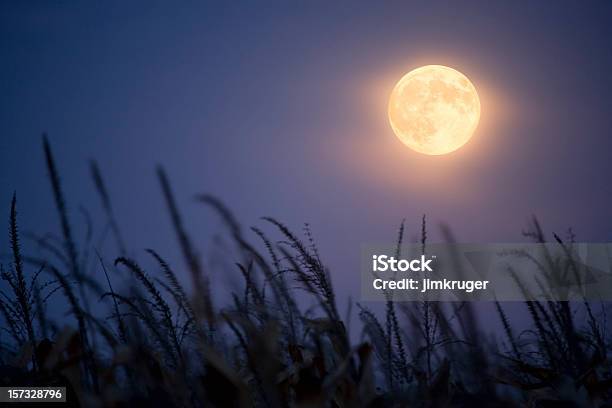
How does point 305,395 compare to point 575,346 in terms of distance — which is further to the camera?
point 575,346

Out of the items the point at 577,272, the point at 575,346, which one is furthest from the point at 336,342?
the point at 577,272

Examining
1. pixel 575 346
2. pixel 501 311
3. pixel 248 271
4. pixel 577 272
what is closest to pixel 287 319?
pixel 248 271

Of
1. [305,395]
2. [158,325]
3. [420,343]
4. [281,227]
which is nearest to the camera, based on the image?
[305,395]

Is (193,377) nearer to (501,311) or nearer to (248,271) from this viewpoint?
(248,271)

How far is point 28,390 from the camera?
198cm

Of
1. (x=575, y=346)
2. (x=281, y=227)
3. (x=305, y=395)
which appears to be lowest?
(x=305, y=395)

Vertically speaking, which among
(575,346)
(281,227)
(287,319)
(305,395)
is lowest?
(305,395)

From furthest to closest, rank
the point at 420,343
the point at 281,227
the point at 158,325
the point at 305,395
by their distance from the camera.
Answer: the point at 420,343 → the point at 158,325 → the point at 281,227 → the point at 305,395

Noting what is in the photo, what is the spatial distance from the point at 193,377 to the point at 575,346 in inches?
54.4

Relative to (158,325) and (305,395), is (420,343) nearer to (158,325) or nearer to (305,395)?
(305,395)

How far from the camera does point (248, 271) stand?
2.17 metres

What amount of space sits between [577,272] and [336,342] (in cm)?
124

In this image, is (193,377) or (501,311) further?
(501,311)

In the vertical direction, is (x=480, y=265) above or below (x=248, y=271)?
above
